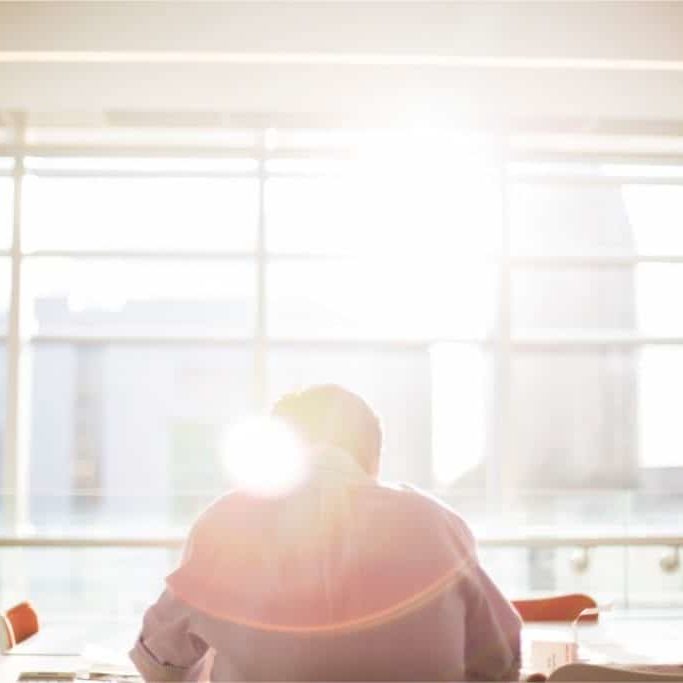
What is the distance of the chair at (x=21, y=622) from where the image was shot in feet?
12.6

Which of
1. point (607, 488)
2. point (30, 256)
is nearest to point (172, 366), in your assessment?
point (30, 256)

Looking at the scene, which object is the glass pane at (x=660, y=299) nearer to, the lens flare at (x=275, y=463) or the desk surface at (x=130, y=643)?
the desk surface at (x=130, y=643)

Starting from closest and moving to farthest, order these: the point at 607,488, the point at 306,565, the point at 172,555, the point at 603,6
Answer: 1. the point at 306,565
2. the point at 603,6
3. the point at 172,555
4. the point at 607,488

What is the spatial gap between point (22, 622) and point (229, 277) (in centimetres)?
423

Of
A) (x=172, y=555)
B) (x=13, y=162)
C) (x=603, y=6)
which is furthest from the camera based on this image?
(x=13, y=162)

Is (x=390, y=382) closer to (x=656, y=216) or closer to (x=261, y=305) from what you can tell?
(x=261, y=305)

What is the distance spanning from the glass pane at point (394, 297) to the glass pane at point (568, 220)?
42 cm

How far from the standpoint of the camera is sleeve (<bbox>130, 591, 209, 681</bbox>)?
6.72 ft

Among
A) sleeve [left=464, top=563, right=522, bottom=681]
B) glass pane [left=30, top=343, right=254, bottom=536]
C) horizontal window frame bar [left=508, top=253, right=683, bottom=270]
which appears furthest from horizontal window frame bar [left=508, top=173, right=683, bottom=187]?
sleeve [left=464, top=563, right=522, bottom=681]

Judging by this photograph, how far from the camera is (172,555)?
22.8ft

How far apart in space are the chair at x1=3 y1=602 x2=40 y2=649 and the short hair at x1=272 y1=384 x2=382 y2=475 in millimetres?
2020

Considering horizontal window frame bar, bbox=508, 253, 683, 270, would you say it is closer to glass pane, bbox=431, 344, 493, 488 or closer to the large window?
the large window

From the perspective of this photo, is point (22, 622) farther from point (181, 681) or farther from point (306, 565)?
point (306, 565)

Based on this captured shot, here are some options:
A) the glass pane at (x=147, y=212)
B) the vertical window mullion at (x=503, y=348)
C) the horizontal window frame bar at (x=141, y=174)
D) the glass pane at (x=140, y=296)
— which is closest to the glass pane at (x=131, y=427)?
the glass pane at (x=140, y=296)
